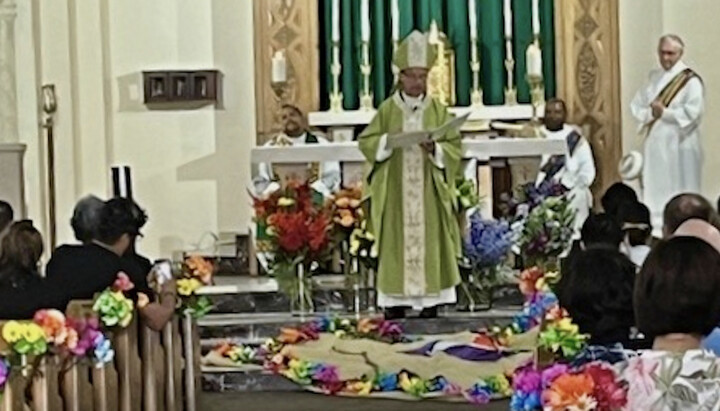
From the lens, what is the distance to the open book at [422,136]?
8469 millimetres

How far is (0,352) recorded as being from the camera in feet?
15.6

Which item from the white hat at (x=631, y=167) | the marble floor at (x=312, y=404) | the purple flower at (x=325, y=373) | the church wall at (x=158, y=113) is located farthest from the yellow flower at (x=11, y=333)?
the church wall at (x=158, y=113)

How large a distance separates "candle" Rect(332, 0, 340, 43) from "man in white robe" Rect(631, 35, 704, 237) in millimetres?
2398

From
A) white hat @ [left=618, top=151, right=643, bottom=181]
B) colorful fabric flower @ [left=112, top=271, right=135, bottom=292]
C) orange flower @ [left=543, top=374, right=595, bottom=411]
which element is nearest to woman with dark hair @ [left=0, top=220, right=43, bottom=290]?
colorful fabric flower @ [left=112, top=271, right=135, bottom=292]

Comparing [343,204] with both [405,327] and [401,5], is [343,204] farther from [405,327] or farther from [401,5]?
[401,5]

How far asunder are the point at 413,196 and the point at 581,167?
103 inches

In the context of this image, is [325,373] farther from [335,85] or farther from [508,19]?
[508,19]

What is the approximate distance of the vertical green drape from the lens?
1198 centimetres

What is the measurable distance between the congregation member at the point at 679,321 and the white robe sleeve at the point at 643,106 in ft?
24.4

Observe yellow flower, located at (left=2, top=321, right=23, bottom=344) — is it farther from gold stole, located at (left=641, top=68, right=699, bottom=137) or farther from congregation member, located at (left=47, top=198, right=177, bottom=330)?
gold stole, located at (left=641, top=68, right=699, bottom=137)

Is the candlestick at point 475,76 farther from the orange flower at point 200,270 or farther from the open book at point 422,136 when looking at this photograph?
the orange flower at point 200,270

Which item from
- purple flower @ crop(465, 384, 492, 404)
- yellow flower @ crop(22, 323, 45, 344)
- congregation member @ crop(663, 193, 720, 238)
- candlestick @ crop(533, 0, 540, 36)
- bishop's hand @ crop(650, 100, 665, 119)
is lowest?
purple flower @ crop(465, 384, 492, 404)

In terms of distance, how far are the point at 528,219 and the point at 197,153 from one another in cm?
339

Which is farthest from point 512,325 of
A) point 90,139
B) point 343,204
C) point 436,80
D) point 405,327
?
point 90,139
